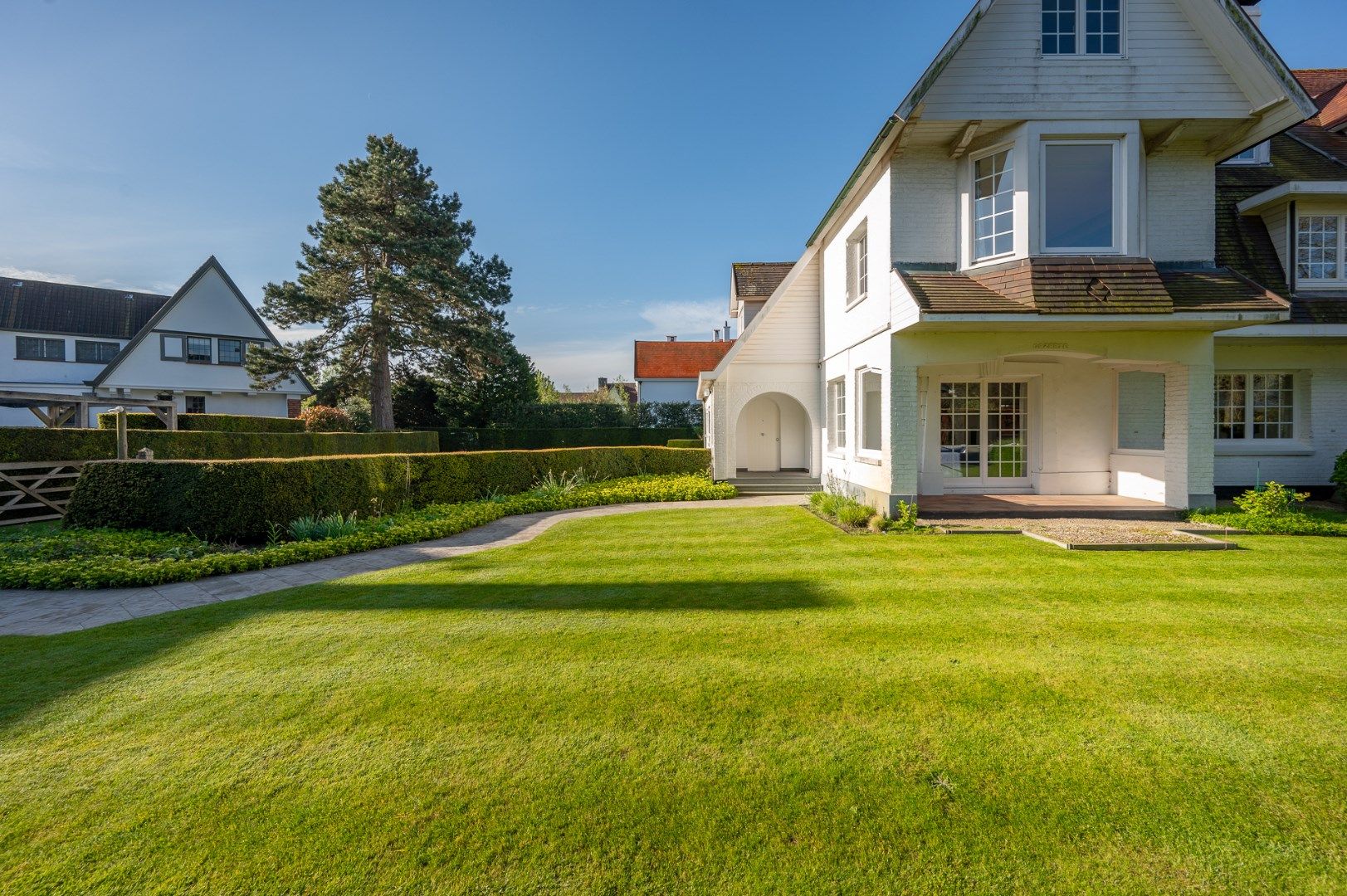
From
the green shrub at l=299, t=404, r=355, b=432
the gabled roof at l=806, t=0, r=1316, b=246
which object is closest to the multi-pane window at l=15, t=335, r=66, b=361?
the green shrub at l=299, t=404, r=355, b=432

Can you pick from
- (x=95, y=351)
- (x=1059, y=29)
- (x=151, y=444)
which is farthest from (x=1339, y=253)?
(x=95, y=351)

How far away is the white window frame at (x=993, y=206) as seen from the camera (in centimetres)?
925

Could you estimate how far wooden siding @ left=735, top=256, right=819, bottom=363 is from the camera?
51.0 ft

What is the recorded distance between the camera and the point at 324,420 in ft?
74.5

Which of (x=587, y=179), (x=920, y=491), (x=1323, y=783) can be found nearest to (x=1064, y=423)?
(x=920, y=491)

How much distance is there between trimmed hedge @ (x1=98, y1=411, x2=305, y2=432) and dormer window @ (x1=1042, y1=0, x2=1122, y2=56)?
70.3 feet

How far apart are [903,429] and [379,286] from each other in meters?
21.8

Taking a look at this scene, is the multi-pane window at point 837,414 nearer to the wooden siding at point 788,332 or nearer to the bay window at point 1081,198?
the wooden siding at point 788,332

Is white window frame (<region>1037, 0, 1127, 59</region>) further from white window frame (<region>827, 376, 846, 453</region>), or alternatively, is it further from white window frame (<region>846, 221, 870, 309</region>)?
white window frame (<region>827, 376, 846, 453</region>)

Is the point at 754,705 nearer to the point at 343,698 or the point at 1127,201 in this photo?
the point at 343,698

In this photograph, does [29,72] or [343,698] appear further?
[29,72]

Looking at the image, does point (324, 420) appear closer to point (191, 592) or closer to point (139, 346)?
point (139, 346)

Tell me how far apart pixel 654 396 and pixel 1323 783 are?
32876 millimetres

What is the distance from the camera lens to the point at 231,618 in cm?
548
